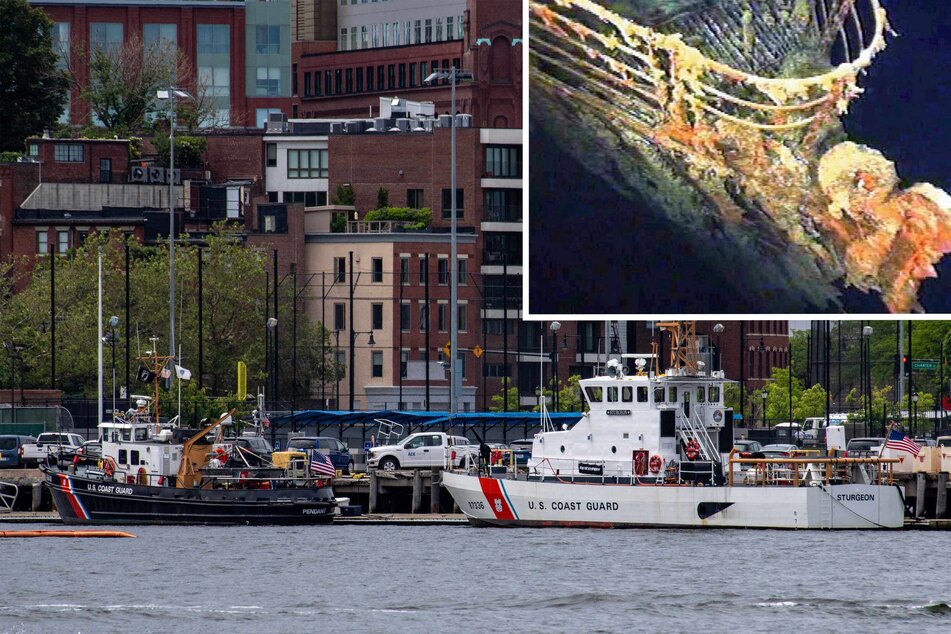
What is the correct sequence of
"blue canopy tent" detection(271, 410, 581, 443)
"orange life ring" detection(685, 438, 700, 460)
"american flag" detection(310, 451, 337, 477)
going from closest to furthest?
"orange life ring" detection(685, 438, 700, 460) < "american flag" detection(310, 451, 337, 477) < "blue canopy tent" detection(271, 410, 581, 443)

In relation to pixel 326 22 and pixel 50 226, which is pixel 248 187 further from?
pixel 326 22

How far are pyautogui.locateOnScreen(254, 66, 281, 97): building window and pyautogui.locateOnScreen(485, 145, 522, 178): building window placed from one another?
40.1 meters

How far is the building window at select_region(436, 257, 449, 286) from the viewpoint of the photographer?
125 m

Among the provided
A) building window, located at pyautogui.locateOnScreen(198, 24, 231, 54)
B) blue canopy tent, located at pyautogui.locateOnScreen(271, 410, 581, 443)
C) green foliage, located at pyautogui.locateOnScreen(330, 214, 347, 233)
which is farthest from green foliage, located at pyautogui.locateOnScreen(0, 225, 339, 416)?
building window, located at pyautogui.locateOnScreen(198, 24, 231, 54)

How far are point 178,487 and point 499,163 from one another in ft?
231

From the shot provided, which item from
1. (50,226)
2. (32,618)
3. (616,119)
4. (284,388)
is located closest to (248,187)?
(50,226)

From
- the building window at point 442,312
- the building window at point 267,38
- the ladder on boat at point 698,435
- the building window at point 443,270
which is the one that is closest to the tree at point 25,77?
the building window at point 267,38

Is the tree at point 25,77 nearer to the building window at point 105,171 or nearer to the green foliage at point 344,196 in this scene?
the building window at point 105,171

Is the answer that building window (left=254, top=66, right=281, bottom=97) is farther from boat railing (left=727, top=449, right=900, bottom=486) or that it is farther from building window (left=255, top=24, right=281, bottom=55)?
boat railing (left=727, top=449, right=900, bottom=486)

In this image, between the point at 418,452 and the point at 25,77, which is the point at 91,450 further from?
the point at 25,77

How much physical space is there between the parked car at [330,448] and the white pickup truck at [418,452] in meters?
0.98

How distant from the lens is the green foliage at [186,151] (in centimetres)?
13700

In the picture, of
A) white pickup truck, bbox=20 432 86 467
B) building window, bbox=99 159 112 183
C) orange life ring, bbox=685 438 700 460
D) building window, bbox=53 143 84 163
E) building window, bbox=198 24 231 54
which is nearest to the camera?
orange life ring, bbox=685 438 700 460

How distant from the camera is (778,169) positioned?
225ft
